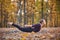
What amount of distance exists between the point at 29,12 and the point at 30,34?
1.13ft

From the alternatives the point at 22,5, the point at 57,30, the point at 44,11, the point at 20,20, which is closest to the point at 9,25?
the point at 20,20

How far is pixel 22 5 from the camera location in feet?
7.69

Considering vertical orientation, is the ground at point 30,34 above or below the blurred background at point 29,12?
below

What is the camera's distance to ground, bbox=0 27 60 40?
7.53 feet

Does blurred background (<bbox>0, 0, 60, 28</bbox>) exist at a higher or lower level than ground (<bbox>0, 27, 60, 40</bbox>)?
higher

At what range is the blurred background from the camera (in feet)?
7.61

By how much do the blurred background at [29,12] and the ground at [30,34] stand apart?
78 mm

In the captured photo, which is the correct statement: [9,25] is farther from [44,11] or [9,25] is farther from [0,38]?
[44,11]

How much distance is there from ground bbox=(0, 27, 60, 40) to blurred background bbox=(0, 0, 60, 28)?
0.08 metres

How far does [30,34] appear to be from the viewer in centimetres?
232

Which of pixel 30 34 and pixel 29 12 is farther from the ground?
pixel 29 12

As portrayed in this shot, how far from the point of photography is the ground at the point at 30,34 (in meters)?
2.29

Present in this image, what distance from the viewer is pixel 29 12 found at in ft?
7.70

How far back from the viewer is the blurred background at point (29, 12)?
2.32 meters
